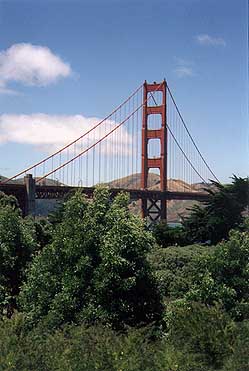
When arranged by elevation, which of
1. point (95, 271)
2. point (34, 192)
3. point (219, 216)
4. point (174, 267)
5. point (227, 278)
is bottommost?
point (174, 267)

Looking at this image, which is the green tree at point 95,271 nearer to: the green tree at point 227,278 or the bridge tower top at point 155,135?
the green tree at point 227,278

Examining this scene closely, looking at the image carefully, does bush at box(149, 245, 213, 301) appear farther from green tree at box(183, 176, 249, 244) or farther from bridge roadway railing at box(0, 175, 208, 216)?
bridge roadway railing at box(0, 175, 208, 216)

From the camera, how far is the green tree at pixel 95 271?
24.7ft

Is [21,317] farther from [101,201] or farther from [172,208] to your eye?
[172,208]

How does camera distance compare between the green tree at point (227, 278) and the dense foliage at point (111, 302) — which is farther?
the green tree at point (227, 278)

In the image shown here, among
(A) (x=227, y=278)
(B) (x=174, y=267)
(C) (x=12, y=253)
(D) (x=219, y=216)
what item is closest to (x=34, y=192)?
(D) (x=219, y=216)

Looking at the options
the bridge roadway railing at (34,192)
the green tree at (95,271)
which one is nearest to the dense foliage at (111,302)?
the green tree at (95,271)

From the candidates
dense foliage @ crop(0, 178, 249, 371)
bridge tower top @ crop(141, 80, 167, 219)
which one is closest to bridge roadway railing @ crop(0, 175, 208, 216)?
bridge tower top @ crop(141, 80, 167, 219)

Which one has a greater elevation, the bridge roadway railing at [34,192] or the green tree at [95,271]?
the bridge roadway railing at [34,192]

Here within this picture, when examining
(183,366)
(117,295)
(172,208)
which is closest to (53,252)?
(117,295)

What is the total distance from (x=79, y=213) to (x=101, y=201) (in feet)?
1.11

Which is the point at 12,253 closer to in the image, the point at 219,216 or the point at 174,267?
the point at 174,267

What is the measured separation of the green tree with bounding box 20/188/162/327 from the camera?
24.7 ft

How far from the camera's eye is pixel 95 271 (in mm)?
7629
